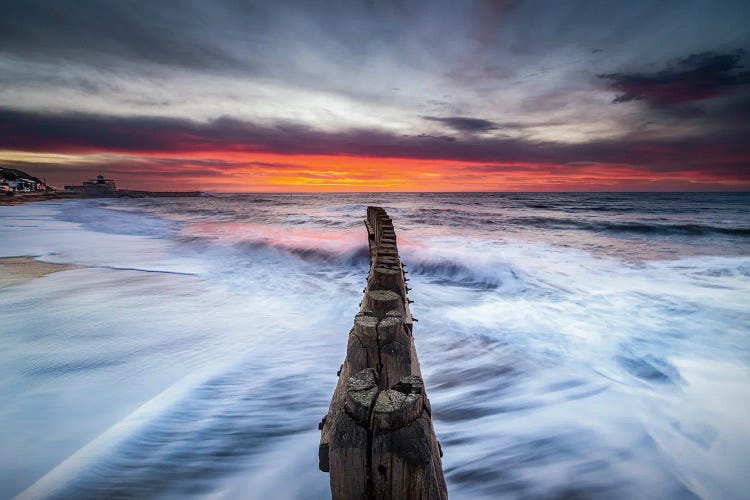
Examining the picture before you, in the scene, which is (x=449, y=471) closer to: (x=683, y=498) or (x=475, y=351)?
(x=683, y=498)

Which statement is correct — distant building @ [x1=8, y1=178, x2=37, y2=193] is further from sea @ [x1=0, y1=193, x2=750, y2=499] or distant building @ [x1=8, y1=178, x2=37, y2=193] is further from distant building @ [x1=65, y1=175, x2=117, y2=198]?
sea @ [x1=0, y1=193, x2=750, y2=499]

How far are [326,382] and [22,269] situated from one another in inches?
416

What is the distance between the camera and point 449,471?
343 centimetres

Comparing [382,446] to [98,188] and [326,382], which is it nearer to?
[326,382]

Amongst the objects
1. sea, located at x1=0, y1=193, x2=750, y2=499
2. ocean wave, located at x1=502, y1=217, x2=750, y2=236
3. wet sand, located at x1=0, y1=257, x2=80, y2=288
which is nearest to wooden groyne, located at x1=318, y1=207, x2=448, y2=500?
sea, located at x1=0, y1=193, x2=750, y2=499

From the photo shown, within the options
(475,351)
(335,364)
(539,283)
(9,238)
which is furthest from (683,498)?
(9,238)

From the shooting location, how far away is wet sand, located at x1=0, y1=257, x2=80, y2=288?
8.62m

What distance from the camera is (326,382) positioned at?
4.99 metres

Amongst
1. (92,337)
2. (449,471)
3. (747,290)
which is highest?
(747,290)

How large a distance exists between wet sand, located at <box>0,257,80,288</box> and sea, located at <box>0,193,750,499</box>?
515 millimetres

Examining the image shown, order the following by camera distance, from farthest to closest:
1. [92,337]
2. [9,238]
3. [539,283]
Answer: [9,238], [539,283], [92,337]

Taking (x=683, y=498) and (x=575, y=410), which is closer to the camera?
(x=683, y=498)

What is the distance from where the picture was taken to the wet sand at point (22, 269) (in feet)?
28.3

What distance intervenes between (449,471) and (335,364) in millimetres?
2525
